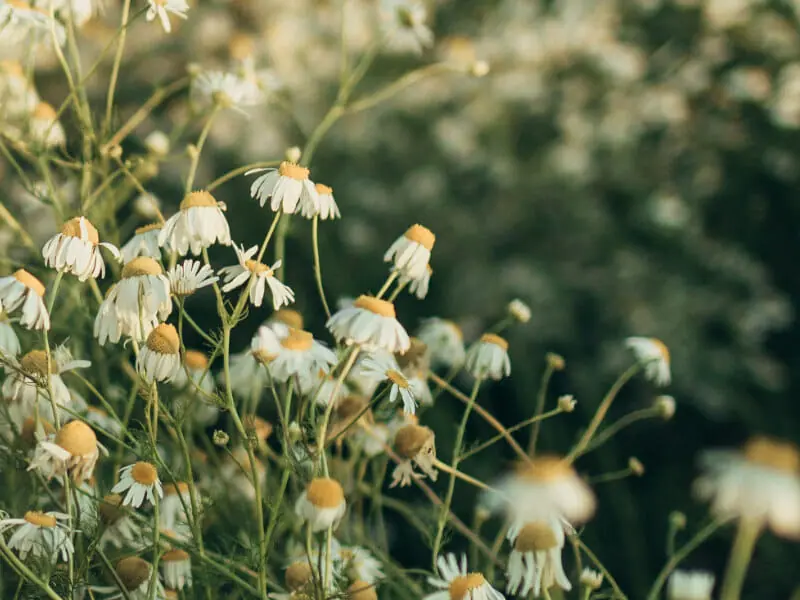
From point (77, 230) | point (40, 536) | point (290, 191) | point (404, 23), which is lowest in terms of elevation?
point (40, 536)

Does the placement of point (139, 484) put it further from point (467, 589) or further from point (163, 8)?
point (163, 8)

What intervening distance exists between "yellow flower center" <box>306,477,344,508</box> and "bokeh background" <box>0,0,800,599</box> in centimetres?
111

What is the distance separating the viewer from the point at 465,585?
2.38 ft

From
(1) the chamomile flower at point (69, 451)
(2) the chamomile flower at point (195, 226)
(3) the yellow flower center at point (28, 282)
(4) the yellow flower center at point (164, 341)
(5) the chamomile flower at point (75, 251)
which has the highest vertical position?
(2) the chamomile flower at point (195, 226)

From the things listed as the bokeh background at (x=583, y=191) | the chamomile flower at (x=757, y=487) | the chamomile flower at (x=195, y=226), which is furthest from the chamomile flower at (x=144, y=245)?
the bokeh background at (x=583, y=191)

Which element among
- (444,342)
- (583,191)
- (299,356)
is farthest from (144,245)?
(583,191)

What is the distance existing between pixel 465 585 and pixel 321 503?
17 cm

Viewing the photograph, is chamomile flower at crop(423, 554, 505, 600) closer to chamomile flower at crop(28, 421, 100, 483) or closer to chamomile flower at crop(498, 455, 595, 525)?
chamomile flower at crop(498, 455, 595, 525)

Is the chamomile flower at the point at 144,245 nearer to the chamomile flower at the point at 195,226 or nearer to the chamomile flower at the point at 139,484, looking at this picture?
the chamomile flower at the point at 195,226

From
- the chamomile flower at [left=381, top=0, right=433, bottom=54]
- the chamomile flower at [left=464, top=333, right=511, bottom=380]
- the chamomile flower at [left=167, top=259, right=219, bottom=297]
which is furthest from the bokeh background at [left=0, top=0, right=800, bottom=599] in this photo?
the chamomile flower at [left=167, top=259, right=219, bottom=297]

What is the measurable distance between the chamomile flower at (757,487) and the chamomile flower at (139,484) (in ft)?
1.36

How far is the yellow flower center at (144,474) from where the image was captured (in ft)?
2.34

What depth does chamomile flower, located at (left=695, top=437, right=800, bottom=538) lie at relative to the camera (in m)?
0.47

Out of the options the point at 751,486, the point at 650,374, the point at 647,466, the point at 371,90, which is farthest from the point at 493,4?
the point at 751,486
